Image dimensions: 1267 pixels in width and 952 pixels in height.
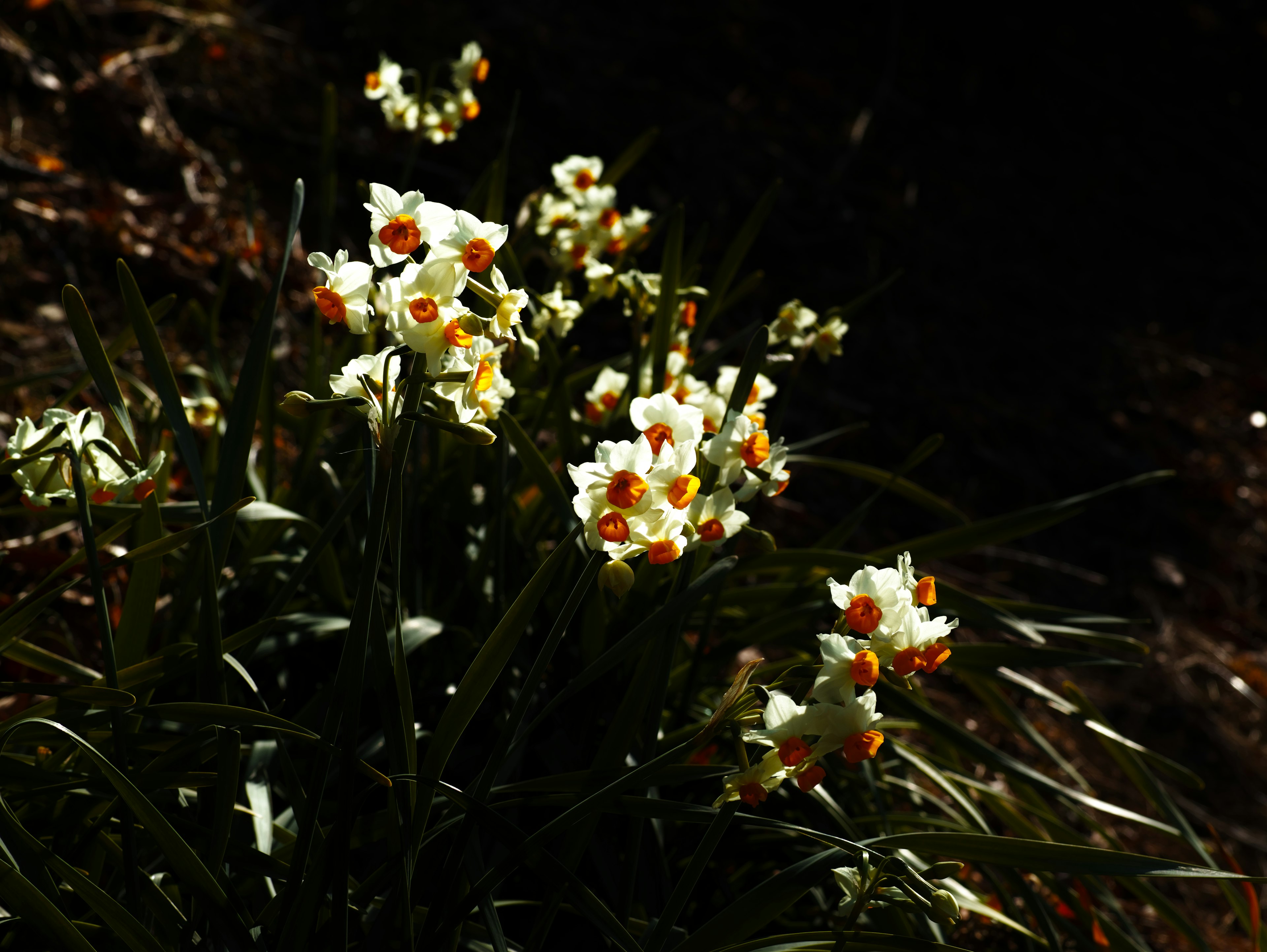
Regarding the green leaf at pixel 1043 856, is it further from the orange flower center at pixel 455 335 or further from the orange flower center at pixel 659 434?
the orange flower center at pixel 455 335

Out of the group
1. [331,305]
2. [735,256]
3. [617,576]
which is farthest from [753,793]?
[735,256]

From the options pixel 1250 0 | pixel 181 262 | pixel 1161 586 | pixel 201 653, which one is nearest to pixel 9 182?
pixel 181 262

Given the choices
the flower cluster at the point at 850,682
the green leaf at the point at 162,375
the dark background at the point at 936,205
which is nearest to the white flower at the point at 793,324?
the flower cluster at the point at 850,682

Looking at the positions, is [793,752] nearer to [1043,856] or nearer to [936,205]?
[1043,856]

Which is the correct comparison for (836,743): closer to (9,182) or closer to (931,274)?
(9,182)

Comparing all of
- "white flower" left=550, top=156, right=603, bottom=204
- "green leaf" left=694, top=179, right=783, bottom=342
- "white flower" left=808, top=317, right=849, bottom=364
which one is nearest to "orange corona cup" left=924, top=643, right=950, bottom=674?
"white flower" left=808, top=317, right=849, bottom=364

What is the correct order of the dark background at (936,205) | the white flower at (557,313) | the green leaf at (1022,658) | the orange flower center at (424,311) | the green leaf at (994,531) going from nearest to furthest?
the orange flower center at (424,311) → the green leaf at (1022,658) → the white flower at (557,313) → the green leaf at (994,531) → the dark background at (936,205)
